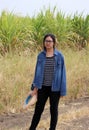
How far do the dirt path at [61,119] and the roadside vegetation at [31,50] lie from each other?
0.42 meters

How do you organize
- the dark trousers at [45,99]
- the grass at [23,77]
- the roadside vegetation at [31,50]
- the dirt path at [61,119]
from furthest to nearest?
the roadside vegetation at [31,50], the grass at [23,77], the dirt path at [61,119], the dark trousers at [45,99]

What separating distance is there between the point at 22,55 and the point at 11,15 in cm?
181

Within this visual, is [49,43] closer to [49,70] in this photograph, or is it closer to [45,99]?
[49,70]

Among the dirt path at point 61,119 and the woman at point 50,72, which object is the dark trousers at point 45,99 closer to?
the woman at point 50,72

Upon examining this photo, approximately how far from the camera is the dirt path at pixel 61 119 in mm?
7742

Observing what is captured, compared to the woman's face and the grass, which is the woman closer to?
the woman's face

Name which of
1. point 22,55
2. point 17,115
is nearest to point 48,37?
point 17,115

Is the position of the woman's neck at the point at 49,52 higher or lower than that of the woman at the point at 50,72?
higher

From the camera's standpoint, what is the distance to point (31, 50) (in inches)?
500

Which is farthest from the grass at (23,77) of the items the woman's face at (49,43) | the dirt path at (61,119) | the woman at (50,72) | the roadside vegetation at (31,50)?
the woman's face at (49,43)

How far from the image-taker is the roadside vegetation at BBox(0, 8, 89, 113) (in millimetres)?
9227

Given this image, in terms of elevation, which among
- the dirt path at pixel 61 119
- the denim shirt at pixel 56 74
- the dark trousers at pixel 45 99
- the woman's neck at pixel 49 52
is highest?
the woman's neck at pixel 49 52

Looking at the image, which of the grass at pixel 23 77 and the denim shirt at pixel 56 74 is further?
the grass at pixel 23 77

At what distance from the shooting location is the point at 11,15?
12758 mm
